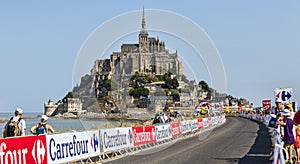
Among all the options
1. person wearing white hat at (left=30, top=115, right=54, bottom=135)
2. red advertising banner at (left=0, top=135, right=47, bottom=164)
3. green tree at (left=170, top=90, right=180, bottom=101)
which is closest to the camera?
red advertising banner at (left=0, top=135, right=47, bottom=164)

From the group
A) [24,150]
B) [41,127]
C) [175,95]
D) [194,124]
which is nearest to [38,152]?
[24,150]

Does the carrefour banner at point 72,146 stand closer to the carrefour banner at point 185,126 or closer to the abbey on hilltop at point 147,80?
the carrefour banner at point 185,126

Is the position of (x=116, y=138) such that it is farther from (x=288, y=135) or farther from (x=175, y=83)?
(x=175, y=83)

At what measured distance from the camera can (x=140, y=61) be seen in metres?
178

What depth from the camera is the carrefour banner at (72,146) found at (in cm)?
1420

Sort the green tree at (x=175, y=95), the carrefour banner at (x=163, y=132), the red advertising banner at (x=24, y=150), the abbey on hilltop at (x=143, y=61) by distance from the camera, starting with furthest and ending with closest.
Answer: the abbey on hilltop at (x=143, y=61), the green tree at (x=175, y=95), the carrefour banner at (x=163, y=132), the red advertising banner at (x=24, y=150)

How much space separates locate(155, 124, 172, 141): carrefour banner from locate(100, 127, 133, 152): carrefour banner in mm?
4573

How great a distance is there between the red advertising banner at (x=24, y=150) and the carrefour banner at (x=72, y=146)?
495mm

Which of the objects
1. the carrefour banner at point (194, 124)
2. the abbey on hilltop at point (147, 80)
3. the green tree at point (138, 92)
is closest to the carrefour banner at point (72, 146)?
the carrefour banner at point (194, 124)

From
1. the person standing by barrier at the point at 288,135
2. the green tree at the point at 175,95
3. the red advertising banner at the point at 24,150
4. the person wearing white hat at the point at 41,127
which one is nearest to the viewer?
the red advertising banner at the point at 24,150

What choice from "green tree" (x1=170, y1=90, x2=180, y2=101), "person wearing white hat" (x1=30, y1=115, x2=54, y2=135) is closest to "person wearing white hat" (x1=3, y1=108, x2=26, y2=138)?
"person wearing white hat" (x1=30, y1=115, x2=54, y2=135)

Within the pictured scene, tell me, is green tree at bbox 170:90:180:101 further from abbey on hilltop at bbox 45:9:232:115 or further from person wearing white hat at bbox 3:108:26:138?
person wearing white hat at bbox 3:108:26:138

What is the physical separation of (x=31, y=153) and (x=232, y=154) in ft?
28.8

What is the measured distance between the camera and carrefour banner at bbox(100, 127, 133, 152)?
61.1 feet
